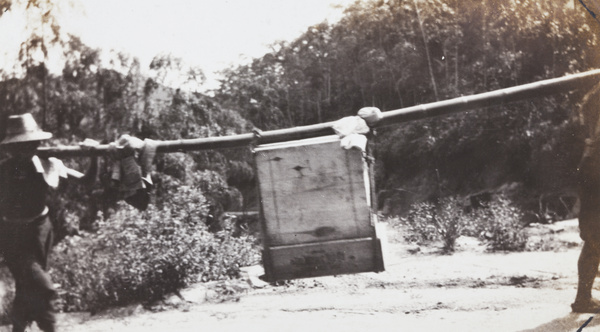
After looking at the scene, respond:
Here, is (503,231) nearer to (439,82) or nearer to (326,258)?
(439,82)

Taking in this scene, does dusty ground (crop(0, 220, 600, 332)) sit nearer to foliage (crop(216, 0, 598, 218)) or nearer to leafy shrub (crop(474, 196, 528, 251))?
leafy shrub (crop(474, 196, 528, 251))

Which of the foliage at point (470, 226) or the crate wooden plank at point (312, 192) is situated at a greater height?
the crate wooden plank at point (312, 192)

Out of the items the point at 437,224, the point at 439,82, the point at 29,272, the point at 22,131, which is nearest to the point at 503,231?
the point at 437,224

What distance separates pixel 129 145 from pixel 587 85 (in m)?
2.85

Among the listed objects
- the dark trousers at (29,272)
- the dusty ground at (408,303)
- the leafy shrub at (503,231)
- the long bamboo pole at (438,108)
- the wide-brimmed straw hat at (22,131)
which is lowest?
the dusty ground at (408,303)

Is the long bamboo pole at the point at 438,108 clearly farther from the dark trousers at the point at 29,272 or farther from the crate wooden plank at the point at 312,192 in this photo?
the dark trousers at the point at 29,272

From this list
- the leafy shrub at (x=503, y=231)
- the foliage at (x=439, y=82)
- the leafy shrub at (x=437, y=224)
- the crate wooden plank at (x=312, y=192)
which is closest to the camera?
the crate wooden plank at (x=312, y=192)

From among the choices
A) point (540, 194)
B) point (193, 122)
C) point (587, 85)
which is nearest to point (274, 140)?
point (587, 85)

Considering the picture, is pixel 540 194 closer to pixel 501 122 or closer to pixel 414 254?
pixel 501 122

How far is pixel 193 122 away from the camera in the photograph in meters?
10.6

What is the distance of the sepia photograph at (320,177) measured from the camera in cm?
305

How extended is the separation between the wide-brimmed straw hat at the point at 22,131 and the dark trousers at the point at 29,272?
61 centimetres

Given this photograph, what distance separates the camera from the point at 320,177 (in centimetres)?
289

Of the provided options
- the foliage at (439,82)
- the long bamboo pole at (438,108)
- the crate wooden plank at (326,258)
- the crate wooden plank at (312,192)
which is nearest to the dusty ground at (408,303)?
the long bamboo pole at (438,108)
